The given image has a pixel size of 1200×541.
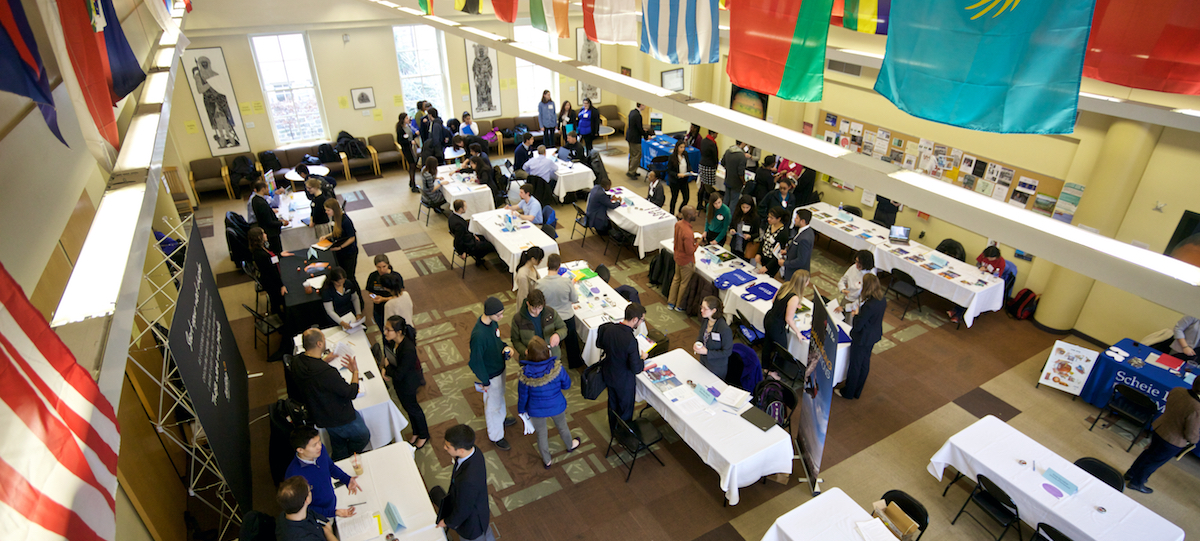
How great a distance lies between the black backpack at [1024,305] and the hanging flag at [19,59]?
386 inches

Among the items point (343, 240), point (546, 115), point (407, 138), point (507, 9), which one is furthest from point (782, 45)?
point (546, 115)

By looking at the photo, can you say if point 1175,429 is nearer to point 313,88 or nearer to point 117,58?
point 117,58

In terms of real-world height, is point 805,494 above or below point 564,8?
below

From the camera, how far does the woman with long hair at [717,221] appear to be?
8523mm

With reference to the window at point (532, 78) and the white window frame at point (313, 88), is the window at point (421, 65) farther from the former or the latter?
the window at point (532, 78)

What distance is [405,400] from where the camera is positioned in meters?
5.63

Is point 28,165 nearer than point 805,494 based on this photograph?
Yes

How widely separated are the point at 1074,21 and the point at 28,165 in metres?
4.18

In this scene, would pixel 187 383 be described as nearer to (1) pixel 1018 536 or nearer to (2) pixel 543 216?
(2) pixel 543 216

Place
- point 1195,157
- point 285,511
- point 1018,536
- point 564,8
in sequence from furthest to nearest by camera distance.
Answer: point 564,8
point 1195,157
point 1018,536
point 285,511

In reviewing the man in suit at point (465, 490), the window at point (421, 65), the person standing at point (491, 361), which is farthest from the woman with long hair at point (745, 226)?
the window at point (421, 65)

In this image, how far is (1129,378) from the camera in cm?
618

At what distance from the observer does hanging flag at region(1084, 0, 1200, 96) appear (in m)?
3.28

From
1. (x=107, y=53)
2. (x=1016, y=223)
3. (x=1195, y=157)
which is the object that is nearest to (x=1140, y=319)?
(x=1195, y=157)
